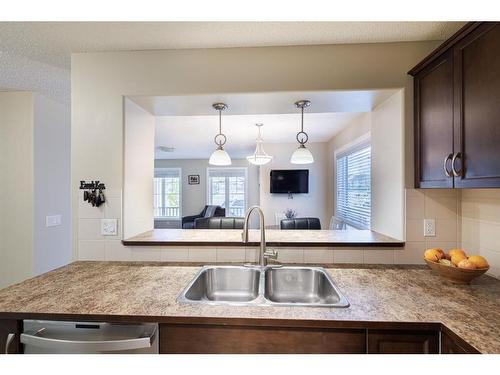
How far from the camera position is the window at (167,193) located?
7.73 meters

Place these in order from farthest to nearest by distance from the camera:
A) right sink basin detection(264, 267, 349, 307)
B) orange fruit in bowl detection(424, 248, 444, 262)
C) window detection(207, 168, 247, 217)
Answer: window detection(207, 168, 247, 217) < right sink basin detection(264, 267, 349, 307) < orange fruit in bowl detection(424, 248, 444, 262)

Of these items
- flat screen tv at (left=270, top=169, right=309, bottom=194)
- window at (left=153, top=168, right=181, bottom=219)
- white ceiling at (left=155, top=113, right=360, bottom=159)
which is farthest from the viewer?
window at (left=153, top=168, right=181, bottom=219)

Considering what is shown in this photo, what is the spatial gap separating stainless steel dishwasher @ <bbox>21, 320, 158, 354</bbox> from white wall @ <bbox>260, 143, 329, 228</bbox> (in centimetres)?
435

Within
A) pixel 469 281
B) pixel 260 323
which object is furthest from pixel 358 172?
pixel 260 323

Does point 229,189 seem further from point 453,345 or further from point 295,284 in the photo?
point 453,345

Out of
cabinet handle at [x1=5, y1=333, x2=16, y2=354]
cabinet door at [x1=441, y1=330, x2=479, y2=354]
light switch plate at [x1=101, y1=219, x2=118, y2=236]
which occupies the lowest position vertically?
cabinet handle at [x1=5, y1=333, x2=16, y2=354]

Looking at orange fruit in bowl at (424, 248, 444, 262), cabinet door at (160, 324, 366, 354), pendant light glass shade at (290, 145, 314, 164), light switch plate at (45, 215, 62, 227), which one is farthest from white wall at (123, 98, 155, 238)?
orange fruit in bowl at (424, 248, 444, 262)

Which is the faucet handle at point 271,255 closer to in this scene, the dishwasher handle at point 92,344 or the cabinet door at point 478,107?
the dishwasher handle at point 92,344

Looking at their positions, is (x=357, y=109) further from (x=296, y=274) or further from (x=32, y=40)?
(x=32, y=40)

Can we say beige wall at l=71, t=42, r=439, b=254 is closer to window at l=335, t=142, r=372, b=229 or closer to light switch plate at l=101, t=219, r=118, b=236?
light switch plate at l=101, t=219, r=118, b=236

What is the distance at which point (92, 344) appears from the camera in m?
0.91

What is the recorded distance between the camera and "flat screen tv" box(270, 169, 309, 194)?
16.5ft

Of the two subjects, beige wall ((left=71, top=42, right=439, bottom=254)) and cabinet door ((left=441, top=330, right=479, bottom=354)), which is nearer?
cabinet door ((left=441, top=330, right=479, bottom=354))

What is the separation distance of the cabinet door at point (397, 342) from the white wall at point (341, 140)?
8.19 ft
